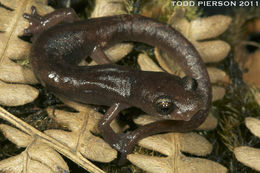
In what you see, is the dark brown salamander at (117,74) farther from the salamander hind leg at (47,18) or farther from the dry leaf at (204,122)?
the dry leaf at (204,122)

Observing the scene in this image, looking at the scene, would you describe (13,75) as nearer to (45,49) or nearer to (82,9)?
(45,49)

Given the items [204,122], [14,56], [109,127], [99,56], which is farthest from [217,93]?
[14,56]

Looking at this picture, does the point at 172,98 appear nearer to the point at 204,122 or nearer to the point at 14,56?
the point at 204,122

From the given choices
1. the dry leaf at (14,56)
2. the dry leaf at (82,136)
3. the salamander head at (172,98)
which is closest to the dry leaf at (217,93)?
the salamander head at (172,98)

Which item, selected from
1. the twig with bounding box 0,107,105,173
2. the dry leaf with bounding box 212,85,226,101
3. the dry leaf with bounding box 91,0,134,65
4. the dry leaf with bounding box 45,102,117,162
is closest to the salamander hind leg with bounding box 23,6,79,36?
the dry leaf with bounding box 91,0,134,65

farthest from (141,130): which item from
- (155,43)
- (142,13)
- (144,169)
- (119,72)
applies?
(142,13)

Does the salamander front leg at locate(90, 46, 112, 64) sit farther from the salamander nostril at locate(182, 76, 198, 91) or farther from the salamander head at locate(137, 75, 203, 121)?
the salamander nostril at locate(182, 76, 198, 91)
